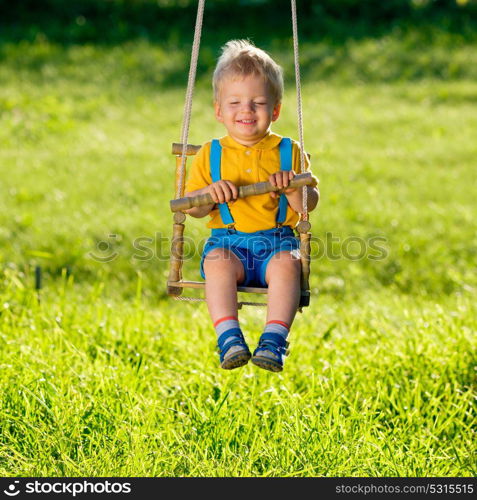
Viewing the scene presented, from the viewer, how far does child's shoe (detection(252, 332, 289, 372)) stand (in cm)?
347

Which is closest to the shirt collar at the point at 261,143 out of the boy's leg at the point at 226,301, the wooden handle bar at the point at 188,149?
the wooden handle bar at the point at 188,149

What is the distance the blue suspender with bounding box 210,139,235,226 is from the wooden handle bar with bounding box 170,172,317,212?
0.75 feet

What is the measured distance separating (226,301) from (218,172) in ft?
2.14

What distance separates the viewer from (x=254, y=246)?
3893mm

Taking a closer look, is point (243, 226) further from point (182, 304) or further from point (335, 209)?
point (335, 209)

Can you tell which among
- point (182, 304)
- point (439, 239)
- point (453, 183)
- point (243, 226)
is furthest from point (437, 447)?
point (453, 183)

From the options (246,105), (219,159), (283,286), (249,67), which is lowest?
(283,286)

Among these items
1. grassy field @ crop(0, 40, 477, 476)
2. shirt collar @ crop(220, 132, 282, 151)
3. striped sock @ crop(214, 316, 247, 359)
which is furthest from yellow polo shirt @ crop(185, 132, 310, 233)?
grassy field @ crop(0, 40, 477, 476)

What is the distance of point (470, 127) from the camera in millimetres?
11242
